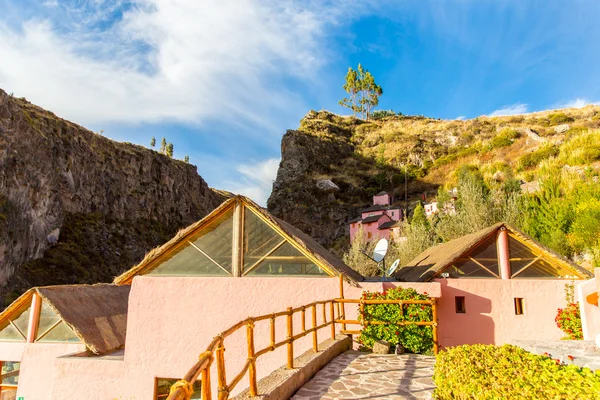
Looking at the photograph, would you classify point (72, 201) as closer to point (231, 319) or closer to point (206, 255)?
point (206, 255)

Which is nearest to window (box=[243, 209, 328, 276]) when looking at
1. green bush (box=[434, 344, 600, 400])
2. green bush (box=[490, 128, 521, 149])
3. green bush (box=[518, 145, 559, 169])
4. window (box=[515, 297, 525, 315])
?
green bush (box=[434, 344, 600, 400])

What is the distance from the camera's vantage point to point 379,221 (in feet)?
155

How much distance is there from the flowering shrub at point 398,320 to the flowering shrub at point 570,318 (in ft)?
16.0

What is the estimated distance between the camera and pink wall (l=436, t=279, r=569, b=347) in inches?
475

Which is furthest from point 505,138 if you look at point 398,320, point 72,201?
point 72,201

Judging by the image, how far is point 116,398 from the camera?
38.3 feet

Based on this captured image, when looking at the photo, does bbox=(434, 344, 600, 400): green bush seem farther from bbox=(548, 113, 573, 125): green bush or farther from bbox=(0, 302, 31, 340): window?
bbox=(548, 113, 573, 125): green bush

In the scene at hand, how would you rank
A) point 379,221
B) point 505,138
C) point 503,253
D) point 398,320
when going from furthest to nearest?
point 505,138
point 379,221
point 503,253
point 398,320

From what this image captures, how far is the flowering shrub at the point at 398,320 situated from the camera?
9.98m

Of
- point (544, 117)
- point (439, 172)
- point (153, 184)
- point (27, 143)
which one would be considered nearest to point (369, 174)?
point (439, 172)

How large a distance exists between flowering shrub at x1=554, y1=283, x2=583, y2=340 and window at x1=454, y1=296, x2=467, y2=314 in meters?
2.87

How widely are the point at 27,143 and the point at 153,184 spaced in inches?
874

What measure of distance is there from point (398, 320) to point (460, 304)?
3.26 meters

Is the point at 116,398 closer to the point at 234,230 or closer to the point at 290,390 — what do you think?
the point at 234,230
